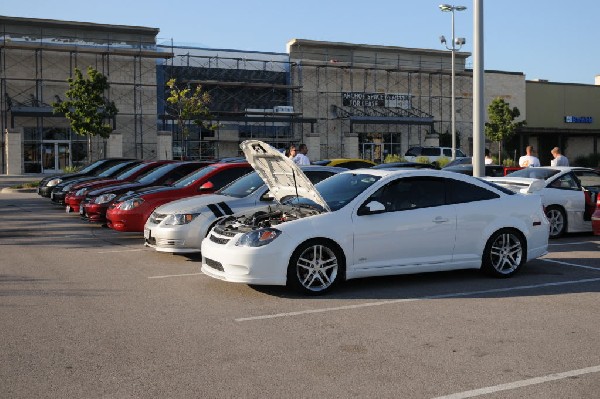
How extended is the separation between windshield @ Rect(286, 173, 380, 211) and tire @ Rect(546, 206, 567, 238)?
5.77 m

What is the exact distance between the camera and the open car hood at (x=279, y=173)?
8.66 meters

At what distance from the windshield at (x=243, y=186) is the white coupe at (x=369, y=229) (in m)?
1.53

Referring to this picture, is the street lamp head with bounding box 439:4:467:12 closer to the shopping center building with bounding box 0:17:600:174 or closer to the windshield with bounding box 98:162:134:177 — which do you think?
the shopping center building with bounding box 0:17:600:174

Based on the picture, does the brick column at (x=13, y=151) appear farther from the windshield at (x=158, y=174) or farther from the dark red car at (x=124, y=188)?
the windshield at (x=158, y=174)

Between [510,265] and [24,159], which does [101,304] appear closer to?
[510,265]

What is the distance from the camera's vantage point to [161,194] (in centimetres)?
1291

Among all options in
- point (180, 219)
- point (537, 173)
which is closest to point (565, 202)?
point (537, 173)

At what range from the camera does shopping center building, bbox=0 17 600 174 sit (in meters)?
45.9

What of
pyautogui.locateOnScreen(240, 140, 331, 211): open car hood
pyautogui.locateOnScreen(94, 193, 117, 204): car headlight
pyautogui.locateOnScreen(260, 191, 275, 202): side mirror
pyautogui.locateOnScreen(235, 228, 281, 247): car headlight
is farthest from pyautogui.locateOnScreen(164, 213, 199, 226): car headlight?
pyautogui.locateOnScreen(94, 193, 117, 204): car headlight

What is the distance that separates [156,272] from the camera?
9992 millimetres

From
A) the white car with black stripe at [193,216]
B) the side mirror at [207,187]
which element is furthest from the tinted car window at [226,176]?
the white car with black stripe at [193,216]

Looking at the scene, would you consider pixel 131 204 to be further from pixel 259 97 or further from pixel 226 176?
pixel 259 97

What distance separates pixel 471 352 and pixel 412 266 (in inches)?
111

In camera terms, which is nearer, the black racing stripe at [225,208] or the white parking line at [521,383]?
the white parking line at [521,383]
